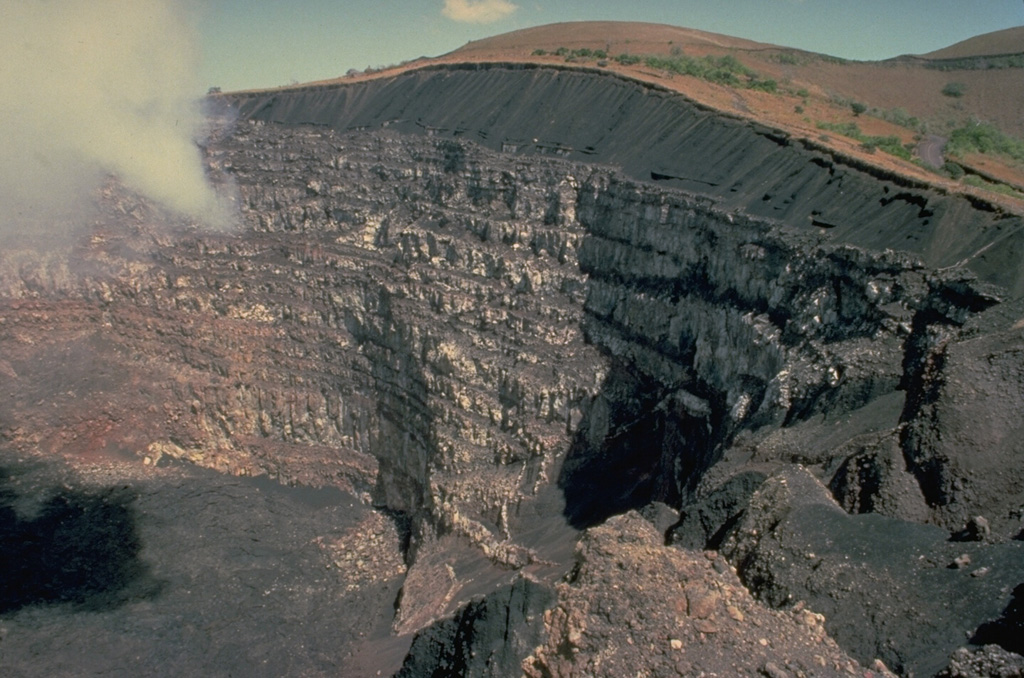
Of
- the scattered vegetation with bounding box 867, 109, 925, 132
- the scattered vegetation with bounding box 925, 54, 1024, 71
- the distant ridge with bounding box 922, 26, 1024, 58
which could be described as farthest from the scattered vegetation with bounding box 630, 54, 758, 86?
the distant ridge with bounding box 922, 26, 1024, 58

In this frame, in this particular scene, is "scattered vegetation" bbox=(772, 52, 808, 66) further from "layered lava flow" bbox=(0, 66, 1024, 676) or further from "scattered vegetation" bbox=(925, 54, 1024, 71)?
"layered lava flow" bbox=(0, 66, 1024, 676)

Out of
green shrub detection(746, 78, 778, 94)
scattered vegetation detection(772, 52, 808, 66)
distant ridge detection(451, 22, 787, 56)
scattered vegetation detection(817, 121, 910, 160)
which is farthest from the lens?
scattered vegetation detection(772, 52, 808, 66)

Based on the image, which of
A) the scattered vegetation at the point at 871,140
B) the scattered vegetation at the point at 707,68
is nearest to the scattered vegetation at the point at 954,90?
the scattered vegetation at the point at 707,68

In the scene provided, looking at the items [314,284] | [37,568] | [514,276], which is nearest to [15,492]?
[37,568]

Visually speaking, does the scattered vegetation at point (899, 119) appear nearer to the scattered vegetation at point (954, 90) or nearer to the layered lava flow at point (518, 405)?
the layered lava flow at point (518, 405)

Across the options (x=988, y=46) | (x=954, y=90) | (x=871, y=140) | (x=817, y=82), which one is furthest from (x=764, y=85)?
(x=988, y=46)

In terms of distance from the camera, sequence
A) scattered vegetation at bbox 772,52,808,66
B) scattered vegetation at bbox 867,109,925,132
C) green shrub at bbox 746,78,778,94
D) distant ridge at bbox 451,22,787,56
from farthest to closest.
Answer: scattered vegetation at bbox 772,52,808,66 < distant ridge at bbox 451,22,787,56 < green shrub at bbox 746,78,778,94 < scattered vegetation at bbox 867,109,925,132

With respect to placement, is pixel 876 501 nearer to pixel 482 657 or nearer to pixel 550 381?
pixel 482 657
